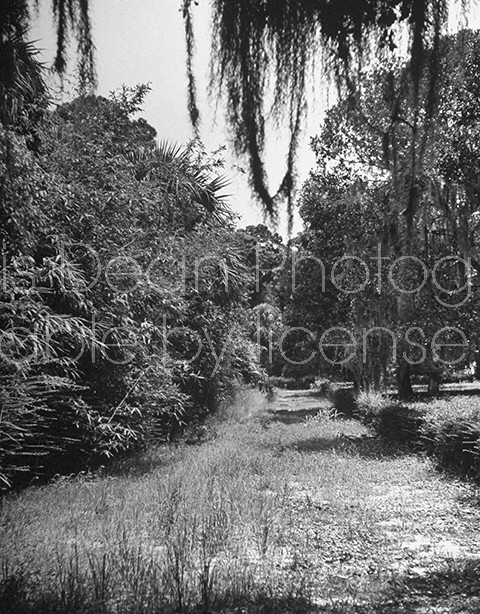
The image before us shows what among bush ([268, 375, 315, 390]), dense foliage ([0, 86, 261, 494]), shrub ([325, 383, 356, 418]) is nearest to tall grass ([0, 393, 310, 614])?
dense foliage ([0, 86, 261, 494])

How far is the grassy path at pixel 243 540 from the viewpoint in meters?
3.55

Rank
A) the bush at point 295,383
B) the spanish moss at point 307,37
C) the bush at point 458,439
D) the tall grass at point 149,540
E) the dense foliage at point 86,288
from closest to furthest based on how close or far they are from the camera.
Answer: the spanish moss at point 307,37 → the tall grass at point 149,540 → the dense foliage at point 86,288 → the bush at point 458,439 → the bush at point 295,383

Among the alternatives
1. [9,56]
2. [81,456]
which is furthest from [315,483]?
[9,56]

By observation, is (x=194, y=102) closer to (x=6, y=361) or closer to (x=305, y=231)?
(x=6, y=361)

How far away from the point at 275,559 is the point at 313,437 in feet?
30.7

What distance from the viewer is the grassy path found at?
3549mm

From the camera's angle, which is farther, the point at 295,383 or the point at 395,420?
the point at 295,383

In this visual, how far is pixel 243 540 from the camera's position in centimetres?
516

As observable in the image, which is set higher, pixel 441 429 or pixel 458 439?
pixel 441 429

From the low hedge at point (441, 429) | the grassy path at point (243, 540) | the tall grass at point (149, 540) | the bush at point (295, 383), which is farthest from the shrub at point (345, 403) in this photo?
the bush at point (295, 383)

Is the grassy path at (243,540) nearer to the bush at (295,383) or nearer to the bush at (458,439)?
the bush at (458,439)

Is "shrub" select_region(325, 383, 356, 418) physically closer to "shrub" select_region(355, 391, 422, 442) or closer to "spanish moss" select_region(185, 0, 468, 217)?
"shrub" select_region(355, 391, 422, 442)

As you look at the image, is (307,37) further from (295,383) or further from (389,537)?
(295,383)

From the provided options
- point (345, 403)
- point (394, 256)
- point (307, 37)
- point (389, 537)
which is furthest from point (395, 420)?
point (307, 37)
